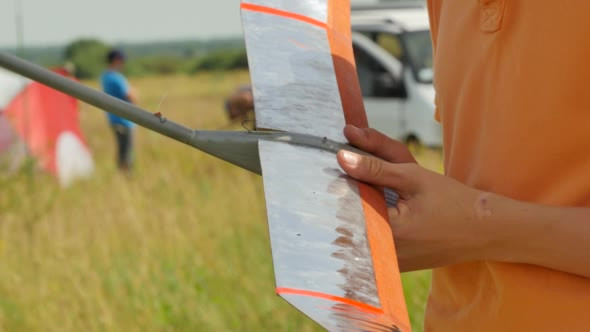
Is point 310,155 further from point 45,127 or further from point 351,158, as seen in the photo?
point 45,127

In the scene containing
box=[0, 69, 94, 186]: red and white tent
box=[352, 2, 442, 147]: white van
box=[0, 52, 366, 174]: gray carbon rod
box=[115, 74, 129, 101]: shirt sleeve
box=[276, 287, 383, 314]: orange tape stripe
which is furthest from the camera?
box=[352, 2, 442, 147]: white van

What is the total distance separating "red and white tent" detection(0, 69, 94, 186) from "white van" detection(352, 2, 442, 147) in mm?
3414

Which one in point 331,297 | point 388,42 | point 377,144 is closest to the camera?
point 331,297

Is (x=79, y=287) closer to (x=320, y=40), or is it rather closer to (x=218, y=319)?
(x=218, y=319)

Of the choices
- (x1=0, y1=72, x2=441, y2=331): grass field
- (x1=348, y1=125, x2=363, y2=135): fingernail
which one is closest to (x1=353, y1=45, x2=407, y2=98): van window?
(x1=0, y1=72, x2=441, y2=331): grass field

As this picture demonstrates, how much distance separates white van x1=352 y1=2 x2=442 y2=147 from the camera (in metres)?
10.4

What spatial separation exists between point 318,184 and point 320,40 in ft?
1.01

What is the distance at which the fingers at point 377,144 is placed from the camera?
3.65ft

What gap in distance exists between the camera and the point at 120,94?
30.7ft

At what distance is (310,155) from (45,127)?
8.72m

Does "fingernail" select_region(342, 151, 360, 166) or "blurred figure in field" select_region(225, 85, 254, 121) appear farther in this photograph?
"blurred figure in field" select_region(225, 85, 254, 121)

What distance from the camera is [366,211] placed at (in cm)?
97

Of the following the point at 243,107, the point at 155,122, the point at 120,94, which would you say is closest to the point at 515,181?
the point at 155,122

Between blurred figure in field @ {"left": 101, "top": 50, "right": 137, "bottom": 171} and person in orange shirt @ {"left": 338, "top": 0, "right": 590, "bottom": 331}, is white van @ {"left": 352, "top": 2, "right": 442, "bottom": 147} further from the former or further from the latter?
person in orange shirt @ {"left": 338, "top": 0, "right": 590, "bottom": 331}
